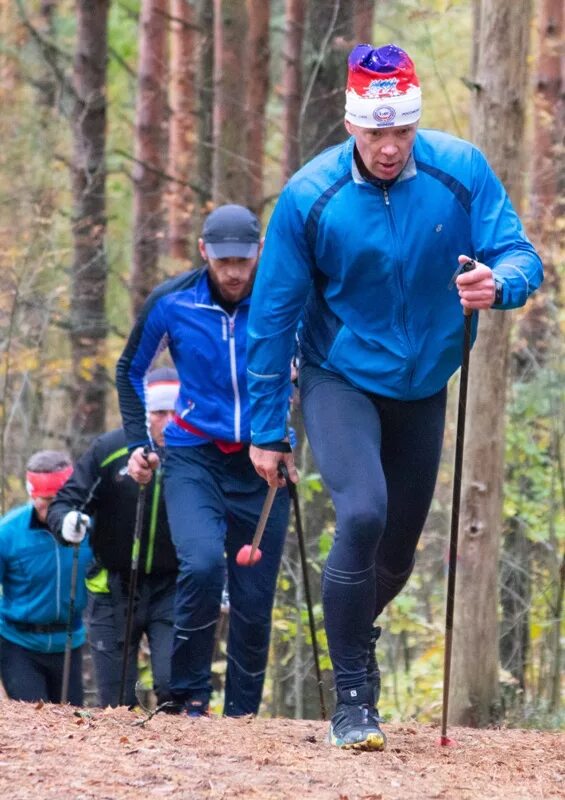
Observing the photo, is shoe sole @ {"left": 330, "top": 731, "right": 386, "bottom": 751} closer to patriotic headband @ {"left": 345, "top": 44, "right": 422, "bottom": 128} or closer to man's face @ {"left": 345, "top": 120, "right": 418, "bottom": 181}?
man's face @ {"left": 345, "top": 120, "right": 418, "bottom": 181}

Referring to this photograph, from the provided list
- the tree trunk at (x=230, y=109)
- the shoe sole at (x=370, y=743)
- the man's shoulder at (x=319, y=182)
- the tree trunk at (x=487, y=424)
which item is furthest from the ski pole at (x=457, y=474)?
the tree trunk at (x=230, y=109)

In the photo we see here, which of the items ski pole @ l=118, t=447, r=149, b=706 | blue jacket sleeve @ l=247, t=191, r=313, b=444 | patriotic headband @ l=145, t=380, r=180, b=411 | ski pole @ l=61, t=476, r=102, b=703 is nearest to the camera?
blue jacket sleeve @ l=247, t=191, r=313, b=444

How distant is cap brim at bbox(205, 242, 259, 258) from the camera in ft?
22.1

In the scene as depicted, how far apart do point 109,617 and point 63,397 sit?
42.3ft

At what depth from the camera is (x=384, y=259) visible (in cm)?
494

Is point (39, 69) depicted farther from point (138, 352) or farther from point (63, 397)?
point (138, 352)

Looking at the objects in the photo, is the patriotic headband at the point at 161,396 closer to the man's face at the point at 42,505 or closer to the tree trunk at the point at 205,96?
the man's face at the point at 42,505

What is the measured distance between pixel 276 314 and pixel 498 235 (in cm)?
89

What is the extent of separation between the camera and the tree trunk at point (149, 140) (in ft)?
63.4

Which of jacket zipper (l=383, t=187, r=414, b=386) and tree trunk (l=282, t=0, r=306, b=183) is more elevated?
tree trunk (l=282, t=0, r=306, b=183)

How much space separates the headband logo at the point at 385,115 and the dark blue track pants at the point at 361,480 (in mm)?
1000

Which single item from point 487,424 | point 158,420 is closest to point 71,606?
point 158,420

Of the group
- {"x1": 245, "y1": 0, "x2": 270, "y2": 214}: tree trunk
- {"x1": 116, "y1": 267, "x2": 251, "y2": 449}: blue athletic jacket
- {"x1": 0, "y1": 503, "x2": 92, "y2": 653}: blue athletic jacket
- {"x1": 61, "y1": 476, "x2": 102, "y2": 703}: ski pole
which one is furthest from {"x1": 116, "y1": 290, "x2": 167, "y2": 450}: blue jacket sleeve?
{"x1": 245, "y1": 0, "x2": 270, "y2": 214}: tree trunk

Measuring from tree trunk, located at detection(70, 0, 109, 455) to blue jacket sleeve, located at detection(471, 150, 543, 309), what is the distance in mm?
13565
